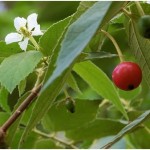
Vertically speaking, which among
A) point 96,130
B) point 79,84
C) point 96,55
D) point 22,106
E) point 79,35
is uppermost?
point 79,84

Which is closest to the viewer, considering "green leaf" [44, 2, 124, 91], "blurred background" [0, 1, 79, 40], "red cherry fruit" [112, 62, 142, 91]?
"green leaf" [44, 2, 124, 91]

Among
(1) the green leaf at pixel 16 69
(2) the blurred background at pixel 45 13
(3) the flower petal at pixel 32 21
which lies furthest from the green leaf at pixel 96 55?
(2) the blurred background at pixel 45 13

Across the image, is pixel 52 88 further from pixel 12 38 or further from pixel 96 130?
pixel 96 130

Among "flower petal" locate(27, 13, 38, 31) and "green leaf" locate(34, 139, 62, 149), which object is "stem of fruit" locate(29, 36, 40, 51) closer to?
"flower petal" locate(27, 13, 38, 31)

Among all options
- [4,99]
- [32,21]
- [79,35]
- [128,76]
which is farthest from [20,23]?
[79,35]

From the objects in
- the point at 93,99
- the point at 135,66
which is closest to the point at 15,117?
the point at 135,66

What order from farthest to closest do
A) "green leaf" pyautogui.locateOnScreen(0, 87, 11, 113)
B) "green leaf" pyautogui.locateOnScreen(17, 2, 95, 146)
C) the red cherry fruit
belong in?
"green leaf" pyautogui.locateOnScreen(0, 87, 11, 113)
the red cherry fruit
"green leaf" pyautogui.locateOnScreen(17, 2, 95, 146)

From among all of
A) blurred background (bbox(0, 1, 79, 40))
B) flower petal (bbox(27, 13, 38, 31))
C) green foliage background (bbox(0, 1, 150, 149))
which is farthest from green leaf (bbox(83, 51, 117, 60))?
blurred background (bbox(0, 1, 79, 40))
